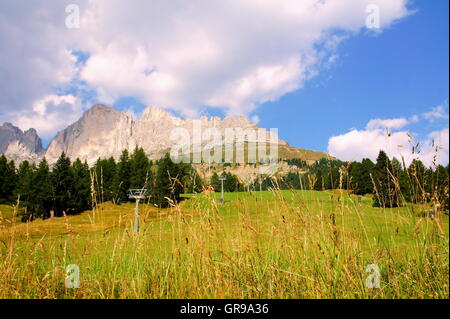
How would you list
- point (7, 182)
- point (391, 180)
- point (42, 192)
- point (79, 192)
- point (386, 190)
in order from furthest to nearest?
1. point (7, 182)
2. point (42, 192)
3. point (79, 192)
4. point (386, 190)
5. point (391, 180)

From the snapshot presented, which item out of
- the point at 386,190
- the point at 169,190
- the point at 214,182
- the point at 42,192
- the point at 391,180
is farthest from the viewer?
the point at 42,192

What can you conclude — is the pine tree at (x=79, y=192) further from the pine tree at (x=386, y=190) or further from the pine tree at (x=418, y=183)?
the pine tree at (x=418, y=183)

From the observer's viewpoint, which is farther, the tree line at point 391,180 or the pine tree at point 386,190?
the pine tree at point 386,190

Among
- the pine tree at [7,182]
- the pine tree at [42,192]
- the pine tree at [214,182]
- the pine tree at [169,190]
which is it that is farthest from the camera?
the pine tree at [7,182]

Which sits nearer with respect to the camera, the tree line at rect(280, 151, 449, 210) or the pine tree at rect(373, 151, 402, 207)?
the tree line at rect(280, 151, 449, 210)

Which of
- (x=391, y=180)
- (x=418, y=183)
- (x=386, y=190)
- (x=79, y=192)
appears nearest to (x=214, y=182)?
(x=386, y=190)

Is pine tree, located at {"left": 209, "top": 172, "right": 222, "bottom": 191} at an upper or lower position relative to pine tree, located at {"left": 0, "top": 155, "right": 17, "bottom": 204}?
lower

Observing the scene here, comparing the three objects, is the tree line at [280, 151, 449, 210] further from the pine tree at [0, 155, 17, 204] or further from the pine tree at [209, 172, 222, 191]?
the pine tree at [0, 155, 17, 204]

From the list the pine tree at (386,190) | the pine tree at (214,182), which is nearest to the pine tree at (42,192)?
the pine tree at (214,182)

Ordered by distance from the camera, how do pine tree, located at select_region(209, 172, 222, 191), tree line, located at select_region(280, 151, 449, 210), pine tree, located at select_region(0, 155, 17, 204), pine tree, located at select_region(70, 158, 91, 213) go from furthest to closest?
pine tree, located at select_region(0, 155, 17, 204)
pine tree, located at select_region(70, 158, 91, 213)
pine tree, located at select_region(209, 172, 222, 191)
tree line, located at select_region(280, 151, 449, 210)

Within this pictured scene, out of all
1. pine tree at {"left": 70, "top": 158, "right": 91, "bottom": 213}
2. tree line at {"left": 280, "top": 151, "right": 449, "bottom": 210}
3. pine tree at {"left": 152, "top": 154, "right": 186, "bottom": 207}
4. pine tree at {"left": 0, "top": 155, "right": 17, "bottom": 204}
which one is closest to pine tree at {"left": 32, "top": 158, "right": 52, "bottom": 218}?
pine tree at {"left": 70, "top": 158, "right": 91, "bottom": 213}

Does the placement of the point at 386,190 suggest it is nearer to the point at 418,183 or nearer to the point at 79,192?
the point at 418,183
